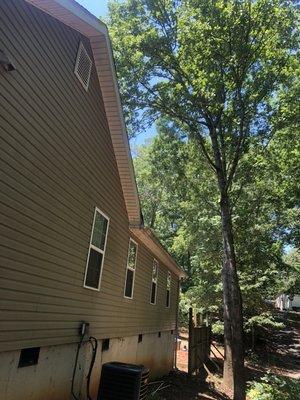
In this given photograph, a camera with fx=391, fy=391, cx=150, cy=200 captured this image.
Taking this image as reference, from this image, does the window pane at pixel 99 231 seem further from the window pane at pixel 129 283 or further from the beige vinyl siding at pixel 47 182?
the window pane at pixel 129 283

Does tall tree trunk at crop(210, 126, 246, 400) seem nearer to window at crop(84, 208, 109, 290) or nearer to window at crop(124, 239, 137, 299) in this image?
window at crop(124, 239, 137, 299)

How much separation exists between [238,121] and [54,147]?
33.7 ft

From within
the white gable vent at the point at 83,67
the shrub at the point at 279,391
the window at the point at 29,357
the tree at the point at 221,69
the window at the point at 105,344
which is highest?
the tree at the point at 221,69

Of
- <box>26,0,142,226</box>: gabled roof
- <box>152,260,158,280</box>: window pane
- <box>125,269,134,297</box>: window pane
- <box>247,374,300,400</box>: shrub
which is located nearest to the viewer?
<box>26,0,142,226</box>: gabled roof

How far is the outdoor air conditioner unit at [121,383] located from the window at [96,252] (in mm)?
1770

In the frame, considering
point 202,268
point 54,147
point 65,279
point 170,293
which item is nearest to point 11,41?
point 54,147

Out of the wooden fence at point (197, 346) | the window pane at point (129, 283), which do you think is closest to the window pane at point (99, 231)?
the window pane at point (129, 283)

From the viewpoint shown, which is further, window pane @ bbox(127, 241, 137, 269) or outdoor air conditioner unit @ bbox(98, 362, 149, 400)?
window pane @ bbox(127, 241, 137, 269)

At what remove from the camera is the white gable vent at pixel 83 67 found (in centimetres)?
771

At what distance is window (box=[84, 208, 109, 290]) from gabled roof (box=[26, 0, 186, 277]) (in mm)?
1685

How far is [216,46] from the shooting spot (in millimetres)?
13820

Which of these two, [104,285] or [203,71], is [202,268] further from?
[104,285]

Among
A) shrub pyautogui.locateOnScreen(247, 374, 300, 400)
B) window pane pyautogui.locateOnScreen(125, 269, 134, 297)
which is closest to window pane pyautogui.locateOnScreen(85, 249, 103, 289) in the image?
window pane pyautogui.locateOnScreen(125, 269, 134, 297)

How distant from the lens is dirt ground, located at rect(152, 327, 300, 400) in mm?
12977
